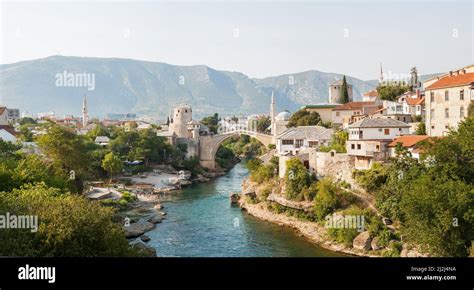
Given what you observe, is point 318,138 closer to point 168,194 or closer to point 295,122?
point 295,122

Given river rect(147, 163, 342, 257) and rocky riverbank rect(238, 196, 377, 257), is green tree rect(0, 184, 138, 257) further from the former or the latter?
rocky riverbank rect(238, 196, 377, 257)

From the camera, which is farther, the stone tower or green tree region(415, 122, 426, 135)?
the stone tower

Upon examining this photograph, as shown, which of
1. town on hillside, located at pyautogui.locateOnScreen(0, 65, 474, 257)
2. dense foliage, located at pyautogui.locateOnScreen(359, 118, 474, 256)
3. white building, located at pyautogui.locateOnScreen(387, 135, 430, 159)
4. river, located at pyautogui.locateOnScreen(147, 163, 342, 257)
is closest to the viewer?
dense foliage, located at pyautogui.locateOnScreen(359, 118, 474, 256)

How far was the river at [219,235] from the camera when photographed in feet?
53.7

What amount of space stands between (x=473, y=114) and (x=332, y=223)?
280 inches

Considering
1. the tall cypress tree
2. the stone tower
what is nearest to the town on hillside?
the tall cypress tree

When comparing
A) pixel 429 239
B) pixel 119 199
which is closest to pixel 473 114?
pixel 429 239

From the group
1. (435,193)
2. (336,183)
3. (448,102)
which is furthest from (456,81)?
(435,193)

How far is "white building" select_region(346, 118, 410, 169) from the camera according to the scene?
19.7 m

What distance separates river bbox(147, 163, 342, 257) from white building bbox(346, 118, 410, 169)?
445 centimetres

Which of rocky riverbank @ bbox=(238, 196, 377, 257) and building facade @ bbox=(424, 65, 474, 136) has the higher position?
building facade @ bbox=(424, 65, 474, 136)

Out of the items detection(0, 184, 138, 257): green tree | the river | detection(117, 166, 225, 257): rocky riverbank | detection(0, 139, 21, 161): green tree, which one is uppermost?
detection(0, 139, 21, 161): green tree

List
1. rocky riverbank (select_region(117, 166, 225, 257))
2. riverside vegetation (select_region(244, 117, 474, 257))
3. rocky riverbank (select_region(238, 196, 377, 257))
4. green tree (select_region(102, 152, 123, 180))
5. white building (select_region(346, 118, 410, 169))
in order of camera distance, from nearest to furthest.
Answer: riverside vegetation (select_region(244, 117, 474, 257)), rocky riverbank (select_region(238, 196, 377, 257)), rocky riverbank (select_region(117, 166, 225, 257)), white building (select_region(346, 118, 410, 169)), green tree (select_region(102, 152, 123, 180))
